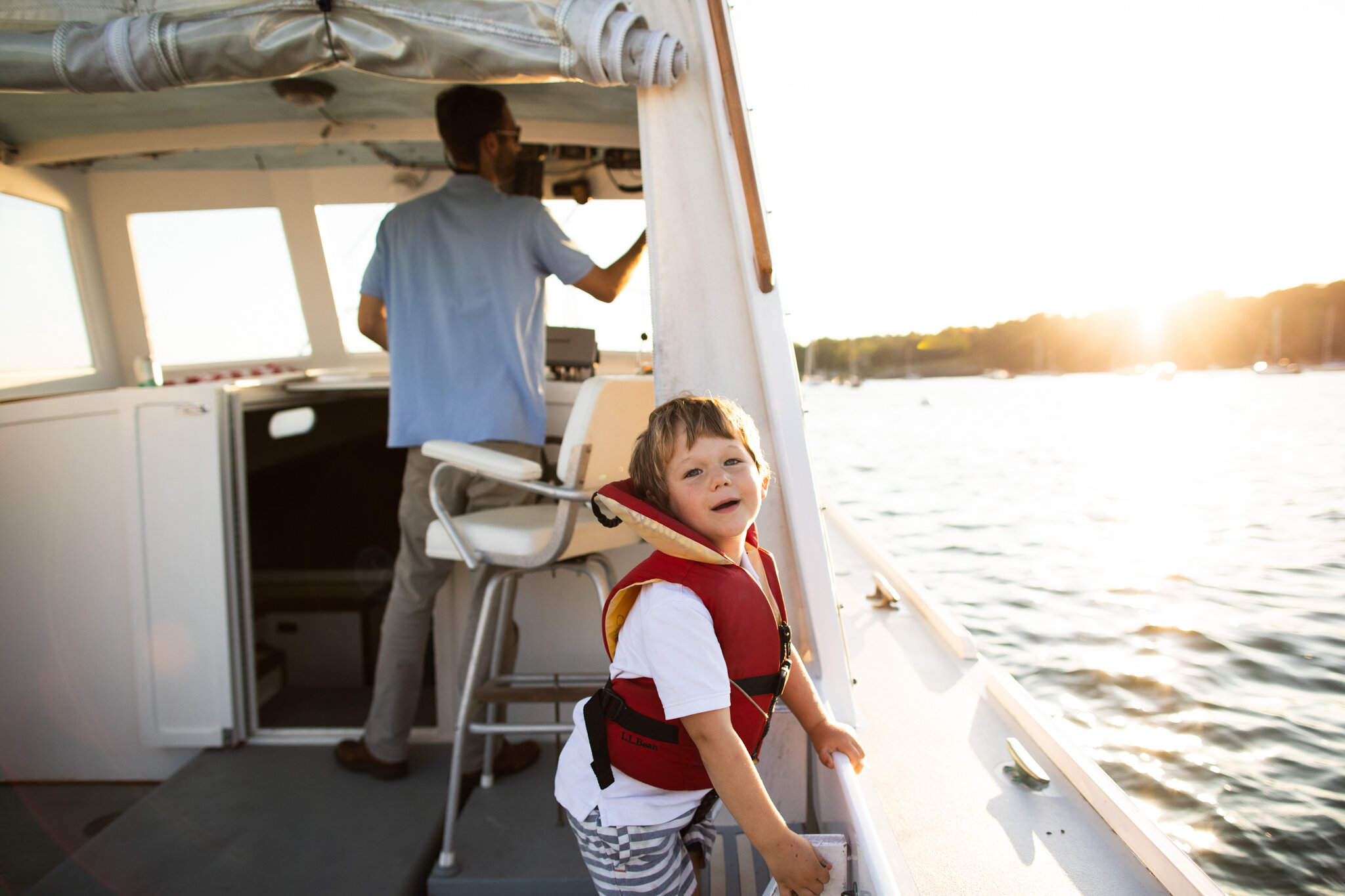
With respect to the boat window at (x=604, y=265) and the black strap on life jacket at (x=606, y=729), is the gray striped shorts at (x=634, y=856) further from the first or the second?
the boat window at (x=604, y=265)

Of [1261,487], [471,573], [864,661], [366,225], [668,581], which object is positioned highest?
[366,225]

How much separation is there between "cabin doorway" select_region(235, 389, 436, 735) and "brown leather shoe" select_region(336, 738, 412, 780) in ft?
1.03

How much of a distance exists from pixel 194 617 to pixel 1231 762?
4016 millimetres

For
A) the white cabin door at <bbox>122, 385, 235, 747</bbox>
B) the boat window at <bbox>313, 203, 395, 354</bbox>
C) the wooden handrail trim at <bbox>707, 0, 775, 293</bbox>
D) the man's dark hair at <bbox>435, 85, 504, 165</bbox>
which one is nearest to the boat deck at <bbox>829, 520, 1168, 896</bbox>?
the wooden handrail trim at <bbox>707, 0, 775, 293</bbox>

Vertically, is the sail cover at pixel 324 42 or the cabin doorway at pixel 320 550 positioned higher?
the sail cover at pixel 324 42

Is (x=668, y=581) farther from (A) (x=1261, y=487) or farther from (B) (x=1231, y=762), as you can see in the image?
(A) (x=1261, y=487)

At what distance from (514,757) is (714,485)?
1.64 meters

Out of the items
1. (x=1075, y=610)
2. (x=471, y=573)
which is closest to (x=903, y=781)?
(x=471, y=573)

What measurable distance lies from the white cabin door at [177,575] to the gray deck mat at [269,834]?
0.63 feet

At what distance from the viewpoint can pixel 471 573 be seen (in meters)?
2.55

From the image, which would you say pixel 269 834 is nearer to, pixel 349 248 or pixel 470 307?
pixel 470 307

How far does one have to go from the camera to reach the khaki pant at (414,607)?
2271mm

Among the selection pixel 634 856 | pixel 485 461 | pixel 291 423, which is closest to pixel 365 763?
pixel 485 461

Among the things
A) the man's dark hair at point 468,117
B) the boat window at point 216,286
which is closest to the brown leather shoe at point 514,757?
the man's dark hair at point 468,117
